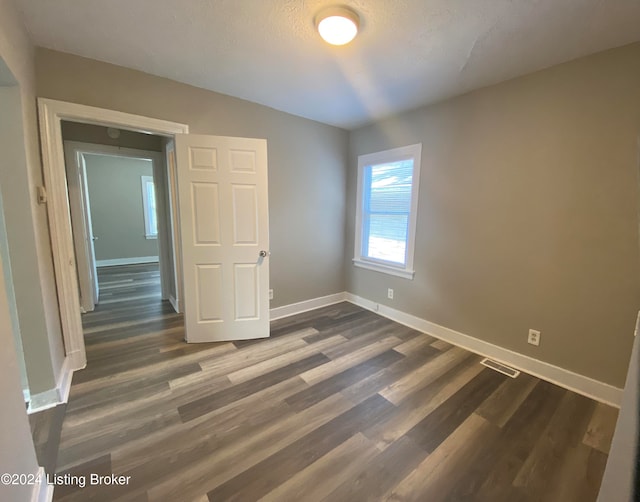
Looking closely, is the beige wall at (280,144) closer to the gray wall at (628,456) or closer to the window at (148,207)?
the gray wall at (628,456)

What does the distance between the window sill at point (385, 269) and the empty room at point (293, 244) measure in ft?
0.14

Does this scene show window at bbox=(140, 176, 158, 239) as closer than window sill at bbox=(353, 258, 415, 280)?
No

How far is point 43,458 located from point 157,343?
4.28 ft

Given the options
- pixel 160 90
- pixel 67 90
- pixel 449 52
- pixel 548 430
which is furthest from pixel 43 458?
pixel 449 52

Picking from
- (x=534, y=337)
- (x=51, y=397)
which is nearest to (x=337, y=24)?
(x=534, y=337)

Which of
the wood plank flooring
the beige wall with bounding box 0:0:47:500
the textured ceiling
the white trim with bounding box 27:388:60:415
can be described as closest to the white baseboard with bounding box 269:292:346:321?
the wood plank flooring

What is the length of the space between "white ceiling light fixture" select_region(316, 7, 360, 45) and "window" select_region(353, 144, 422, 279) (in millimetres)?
1554

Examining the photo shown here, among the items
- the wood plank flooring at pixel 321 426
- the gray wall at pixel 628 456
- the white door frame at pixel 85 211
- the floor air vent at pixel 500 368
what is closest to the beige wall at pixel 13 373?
the wood plank flooring at pixel 321 426

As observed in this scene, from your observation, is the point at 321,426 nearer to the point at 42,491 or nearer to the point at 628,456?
the point at 42,491

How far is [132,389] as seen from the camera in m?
2.03

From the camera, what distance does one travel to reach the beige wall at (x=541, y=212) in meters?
1.85

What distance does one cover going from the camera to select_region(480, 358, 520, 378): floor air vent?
2291 mm

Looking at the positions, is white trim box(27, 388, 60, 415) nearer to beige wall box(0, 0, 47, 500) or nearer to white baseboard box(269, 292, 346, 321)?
beige wall box(0, 0, 47, 500)

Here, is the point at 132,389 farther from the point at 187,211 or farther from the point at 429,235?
the point at 429,235
